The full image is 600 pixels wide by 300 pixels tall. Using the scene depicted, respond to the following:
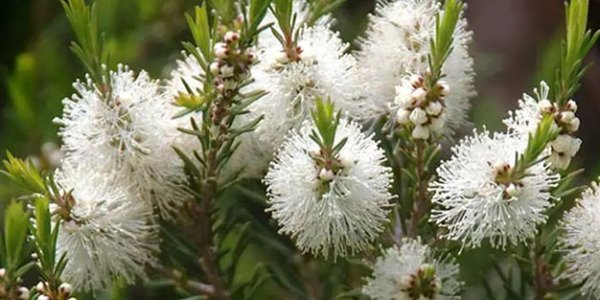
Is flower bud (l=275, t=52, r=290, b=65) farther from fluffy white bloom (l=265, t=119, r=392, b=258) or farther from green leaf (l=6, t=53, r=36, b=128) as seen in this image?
green leaf (l=6, t=53, r=36, b=128)

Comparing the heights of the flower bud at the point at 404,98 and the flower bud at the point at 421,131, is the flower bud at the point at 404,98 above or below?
above

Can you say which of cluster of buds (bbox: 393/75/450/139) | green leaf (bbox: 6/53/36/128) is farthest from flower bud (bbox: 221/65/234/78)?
green leaf (bbox: 6/53/36/128)

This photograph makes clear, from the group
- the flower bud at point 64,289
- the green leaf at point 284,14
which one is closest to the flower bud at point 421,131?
the green leaf at point 284,14

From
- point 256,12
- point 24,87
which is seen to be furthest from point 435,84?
point 24,87

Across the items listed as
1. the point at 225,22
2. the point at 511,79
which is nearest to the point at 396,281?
the point at 225,22

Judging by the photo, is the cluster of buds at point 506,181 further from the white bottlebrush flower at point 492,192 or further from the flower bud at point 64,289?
the flower bud at point 64,289
